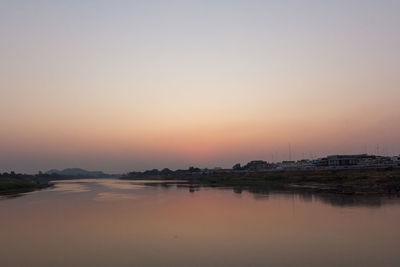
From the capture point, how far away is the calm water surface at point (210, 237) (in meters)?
13.4

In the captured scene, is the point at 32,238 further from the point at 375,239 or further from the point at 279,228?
the point at 375,239

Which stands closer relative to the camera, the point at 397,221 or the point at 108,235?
the point at 108,235

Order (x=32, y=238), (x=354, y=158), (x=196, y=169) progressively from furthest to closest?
1. (x=196, y=169)
2. (x=354, y=158)
3. (x=32, y=238)

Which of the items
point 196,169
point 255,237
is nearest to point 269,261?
point 255,237

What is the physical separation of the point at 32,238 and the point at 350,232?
16869 mm

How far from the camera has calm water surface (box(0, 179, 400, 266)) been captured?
13438 mm

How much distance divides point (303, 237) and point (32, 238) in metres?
14.3

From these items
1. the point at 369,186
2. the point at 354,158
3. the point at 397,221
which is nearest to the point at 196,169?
the point at 354,158

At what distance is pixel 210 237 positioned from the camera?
1748cm

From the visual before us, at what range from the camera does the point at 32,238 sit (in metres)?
18.0

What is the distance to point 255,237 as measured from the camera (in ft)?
56.1

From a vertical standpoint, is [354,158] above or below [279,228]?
above

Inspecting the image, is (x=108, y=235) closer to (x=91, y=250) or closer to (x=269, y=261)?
(x=91, y=250)

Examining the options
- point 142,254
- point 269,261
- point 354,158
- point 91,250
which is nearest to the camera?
point 269,261
